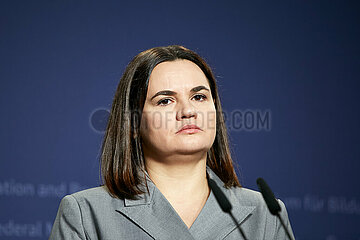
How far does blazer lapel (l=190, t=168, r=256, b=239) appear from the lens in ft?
5.49

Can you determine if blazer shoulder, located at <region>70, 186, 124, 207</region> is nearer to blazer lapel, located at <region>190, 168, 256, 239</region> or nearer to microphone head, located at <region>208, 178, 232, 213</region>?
blazer lapel, located at <region>190, 168, 256, 239</region>

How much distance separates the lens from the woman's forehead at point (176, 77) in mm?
1724

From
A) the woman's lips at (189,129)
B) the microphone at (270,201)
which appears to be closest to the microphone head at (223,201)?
the microphone at (270,201)

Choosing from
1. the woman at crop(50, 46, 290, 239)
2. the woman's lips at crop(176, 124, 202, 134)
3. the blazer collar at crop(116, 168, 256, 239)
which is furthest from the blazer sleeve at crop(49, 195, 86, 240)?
the woman's lips at crop(176, 124, 202, 134)

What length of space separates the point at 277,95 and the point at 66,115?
1.11 metres

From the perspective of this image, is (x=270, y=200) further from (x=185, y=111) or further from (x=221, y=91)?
(x=221, y=91)

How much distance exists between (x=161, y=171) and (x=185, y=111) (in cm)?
25

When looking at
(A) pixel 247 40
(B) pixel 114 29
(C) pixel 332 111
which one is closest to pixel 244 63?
(A) pixel 247 40

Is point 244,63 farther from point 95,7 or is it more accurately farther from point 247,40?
point 95,7

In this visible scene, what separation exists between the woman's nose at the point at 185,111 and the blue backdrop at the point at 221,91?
96cm

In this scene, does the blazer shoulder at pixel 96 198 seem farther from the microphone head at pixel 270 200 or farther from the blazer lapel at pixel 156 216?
the microphone head at pixel 270 200

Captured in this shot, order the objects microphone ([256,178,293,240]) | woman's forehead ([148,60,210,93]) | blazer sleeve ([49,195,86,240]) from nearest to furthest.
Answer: microphone ([256,178,293,240])
blazer sleeve ([49,195,86,240])
woman's forehead ([148,60,210,93])

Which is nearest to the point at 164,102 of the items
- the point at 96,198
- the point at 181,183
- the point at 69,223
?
the point at 181,183

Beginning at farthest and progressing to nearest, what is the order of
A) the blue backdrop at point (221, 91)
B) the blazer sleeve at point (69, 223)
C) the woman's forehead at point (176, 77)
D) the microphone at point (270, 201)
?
the blue backdrop at point (221, 91) → the woman's forehead at point (176, 77) → the blazer sleeve at point (69, 223) → the microphone at point (270, 201)
